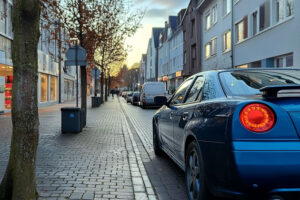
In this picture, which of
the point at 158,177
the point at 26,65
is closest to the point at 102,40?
the point at 158,177

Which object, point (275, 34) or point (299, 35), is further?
point (275, 34)

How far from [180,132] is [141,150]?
11.3 feet

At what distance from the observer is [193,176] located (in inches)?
151

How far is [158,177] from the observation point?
536 cm

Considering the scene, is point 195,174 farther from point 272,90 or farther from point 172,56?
point 172,56

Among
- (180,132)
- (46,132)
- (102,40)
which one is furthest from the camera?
(102,40)

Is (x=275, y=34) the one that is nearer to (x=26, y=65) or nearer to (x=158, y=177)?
(x=158, y=177)

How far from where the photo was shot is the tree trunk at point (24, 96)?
3.45 metres

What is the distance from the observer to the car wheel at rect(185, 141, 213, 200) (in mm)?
3352

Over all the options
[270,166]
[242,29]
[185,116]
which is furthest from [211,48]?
[270,166]

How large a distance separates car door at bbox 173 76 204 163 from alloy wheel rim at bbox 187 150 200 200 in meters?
0.40

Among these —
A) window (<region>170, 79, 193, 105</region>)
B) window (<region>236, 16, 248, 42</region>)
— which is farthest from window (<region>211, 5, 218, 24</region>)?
window (<region>170, 79, 193, 105</region>)

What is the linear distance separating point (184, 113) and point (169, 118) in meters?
0.98

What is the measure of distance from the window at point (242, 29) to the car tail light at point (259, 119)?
1912 centimetres
